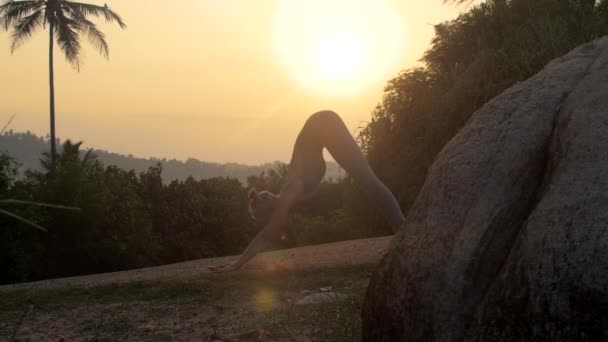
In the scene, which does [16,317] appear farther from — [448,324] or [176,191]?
[176,191]

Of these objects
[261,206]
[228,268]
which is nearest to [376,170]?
[228,268]

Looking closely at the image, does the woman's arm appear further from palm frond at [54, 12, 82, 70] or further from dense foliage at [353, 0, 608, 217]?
palm frond at [54, 12, 82, 70]

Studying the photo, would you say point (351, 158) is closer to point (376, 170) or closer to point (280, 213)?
point (280, 213)

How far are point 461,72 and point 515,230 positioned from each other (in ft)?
39.9

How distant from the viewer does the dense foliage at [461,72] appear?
12.7 m

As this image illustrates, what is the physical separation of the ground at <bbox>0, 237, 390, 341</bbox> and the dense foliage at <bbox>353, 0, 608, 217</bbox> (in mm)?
6768

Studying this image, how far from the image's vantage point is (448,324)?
2.76 m

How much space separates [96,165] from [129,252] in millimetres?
4892

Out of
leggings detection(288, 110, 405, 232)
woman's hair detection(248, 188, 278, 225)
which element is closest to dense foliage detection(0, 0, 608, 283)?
leggings detection(288, 110, 405, 232)

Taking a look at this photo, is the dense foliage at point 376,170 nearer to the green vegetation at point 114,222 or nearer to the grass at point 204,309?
the green vegetation at point 114,222

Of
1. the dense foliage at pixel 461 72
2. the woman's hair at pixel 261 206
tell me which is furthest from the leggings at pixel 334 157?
the dense foliage at pixel 461 72

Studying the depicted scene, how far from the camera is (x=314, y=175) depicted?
6031mm

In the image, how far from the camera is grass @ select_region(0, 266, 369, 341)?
4.85m

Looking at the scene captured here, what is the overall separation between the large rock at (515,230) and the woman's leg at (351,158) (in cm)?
140
